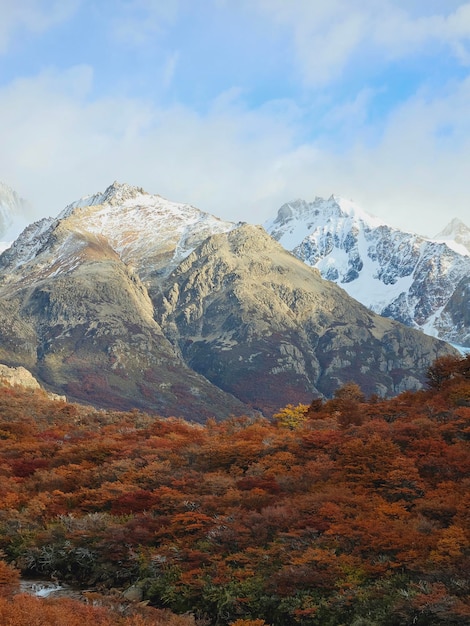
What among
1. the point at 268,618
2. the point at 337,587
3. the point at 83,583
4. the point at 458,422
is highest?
the point at 458,422

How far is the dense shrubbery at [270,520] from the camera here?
4659cm

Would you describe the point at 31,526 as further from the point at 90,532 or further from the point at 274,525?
the point at 274,525

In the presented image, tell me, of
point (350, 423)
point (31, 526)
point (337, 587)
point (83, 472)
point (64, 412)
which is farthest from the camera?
point (64, 412)

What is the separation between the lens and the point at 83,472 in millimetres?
79500

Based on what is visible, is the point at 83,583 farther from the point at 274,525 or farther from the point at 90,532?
the point at 274,525

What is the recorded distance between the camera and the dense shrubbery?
46594 millimetres

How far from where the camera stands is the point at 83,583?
5638 cm

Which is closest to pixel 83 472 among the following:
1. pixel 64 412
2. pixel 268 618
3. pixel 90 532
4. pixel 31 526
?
pixel 31 526

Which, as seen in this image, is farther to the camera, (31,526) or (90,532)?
(31,526)

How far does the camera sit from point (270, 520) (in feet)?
187

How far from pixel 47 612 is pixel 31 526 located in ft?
91.8

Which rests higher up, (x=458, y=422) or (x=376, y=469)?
(x=458, y=422)

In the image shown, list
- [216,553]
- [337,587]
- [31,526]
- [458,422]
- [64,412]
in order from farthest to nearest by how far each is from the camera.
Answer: [64,412]
[458,422]
[31,526]
[216,553]
[337,587]

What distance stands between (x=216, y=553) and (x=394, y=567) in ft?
48.0
